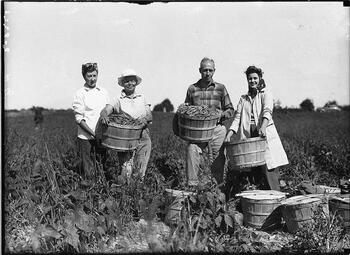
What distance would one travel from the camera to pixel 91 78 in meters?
5.48

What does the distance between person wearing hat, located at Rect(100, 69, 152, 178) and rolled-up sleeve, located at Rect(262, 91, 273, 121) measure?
1318mm

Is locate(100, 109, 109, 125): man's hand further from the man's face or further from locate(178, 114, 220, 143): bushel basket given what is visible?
the man's face

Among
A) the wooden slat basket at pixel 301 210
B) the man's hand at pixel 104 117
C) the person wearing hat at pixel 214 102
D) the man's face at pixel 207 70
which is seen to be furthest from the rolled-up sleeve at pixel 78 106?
the wooden slat basket at pixel 301 210

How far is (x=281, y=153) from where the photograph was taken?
5.39m

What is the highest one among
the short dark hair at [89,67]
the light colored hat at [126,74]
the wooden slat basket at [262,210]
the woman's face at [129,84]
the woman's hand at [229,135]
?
the short dark hair at [89,67]

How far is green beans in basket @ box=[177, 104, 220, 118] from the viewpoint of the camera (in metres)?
5.34

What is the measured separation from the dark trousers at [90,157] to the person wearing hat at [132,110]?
29 cm

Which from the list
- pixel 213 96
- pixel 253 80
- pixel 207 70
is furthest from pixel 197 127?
pixel 253 80

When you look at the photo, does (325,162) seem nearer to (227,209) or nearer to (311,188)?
(311,188)

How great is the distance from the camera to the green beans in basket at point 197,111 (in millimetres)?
5340

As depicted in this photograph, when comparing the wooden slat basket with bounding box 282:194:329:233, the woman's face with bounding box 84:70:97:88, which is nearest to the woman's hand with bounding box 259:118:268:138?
the wooden slat basket with bounding box 282:194:329:233

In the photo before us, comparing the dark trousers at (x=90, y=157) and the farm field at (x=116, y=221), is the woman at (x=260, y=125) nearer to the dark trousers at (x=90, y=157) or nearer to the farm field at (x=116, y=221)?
the farm field at (x=116, y=221)

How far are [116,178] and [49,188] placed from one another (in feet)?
2.32

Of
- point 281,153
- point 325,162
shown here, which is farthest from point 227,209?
point 325,162
